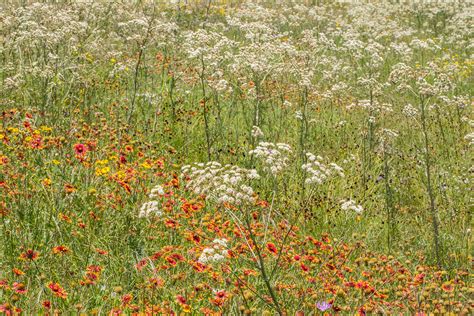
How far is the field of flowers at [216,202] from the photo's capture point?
3.16 m

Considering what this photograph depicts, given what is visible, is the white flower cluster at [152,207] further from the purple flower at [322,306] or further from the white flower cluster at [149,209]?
the purple flower at [322,306]

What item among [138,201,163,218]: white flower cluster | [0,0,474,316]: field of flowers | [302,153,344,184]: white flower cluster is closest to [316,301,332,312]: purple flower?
[0,0,474,316]: field of flowers

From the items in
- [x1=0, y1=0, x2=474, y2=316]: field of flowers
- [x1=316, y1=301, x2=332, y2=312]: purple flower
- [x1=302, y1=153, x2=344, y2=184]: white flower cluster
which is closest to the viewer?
[x1=302, y1=153, x2=344, y2=184]: white flower cluster

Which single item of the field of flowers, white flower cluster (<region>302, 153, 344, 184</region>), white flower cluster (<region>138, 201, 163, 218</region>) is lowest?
the field of flowers

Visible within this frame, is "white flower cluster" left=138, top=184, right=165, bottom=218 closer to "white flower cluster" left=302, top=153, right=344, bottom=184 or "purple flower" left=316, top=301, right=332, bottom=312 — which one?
"white flower cluster" left=302, top=153, right=344, bottom=184

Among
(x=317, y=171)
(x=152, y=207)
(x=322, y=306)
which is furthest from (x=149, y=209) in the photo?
(x=322, y=306)

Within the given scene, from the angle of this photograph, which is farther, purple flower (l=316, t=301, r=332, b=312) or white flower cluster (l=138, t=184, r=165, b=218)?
purple flower (l=316, t=301, r=332, b=312)

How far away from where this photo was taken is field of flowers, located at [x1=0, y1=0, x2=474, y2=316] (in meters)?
3.16

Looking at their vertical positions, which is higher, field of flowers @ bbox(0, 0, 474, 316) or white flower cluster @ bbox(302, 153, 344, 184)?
white flower cluster @ bbox(302, 153, 344, 184)

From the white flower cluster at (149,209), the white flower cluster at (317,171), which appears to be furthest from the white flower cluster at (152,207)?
the white flower cluster at (317,171)

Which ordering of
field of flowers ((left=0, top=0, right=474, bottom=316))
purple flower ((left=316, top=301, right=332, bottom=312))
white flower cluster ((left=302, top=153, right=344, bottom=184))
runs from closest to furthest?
1. white flower cluster ((left=302, top=153, right=344, bottom=184))
2. purple flower ((left=316, top=301, right=332, bottom=312))
3. field of flowers ((left=0, top=0, right=474, bottom=316))

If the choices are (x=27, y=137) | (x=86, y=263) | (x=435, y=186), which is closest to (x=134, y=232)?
(x=86, y=263)

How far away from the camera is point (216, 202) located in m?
3.62

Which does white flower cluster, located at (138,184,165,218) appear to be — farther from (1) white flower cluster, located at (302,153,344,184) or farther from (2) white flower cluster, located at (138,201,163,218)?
(1) white flower cluster, located at (302,153,344,184)
